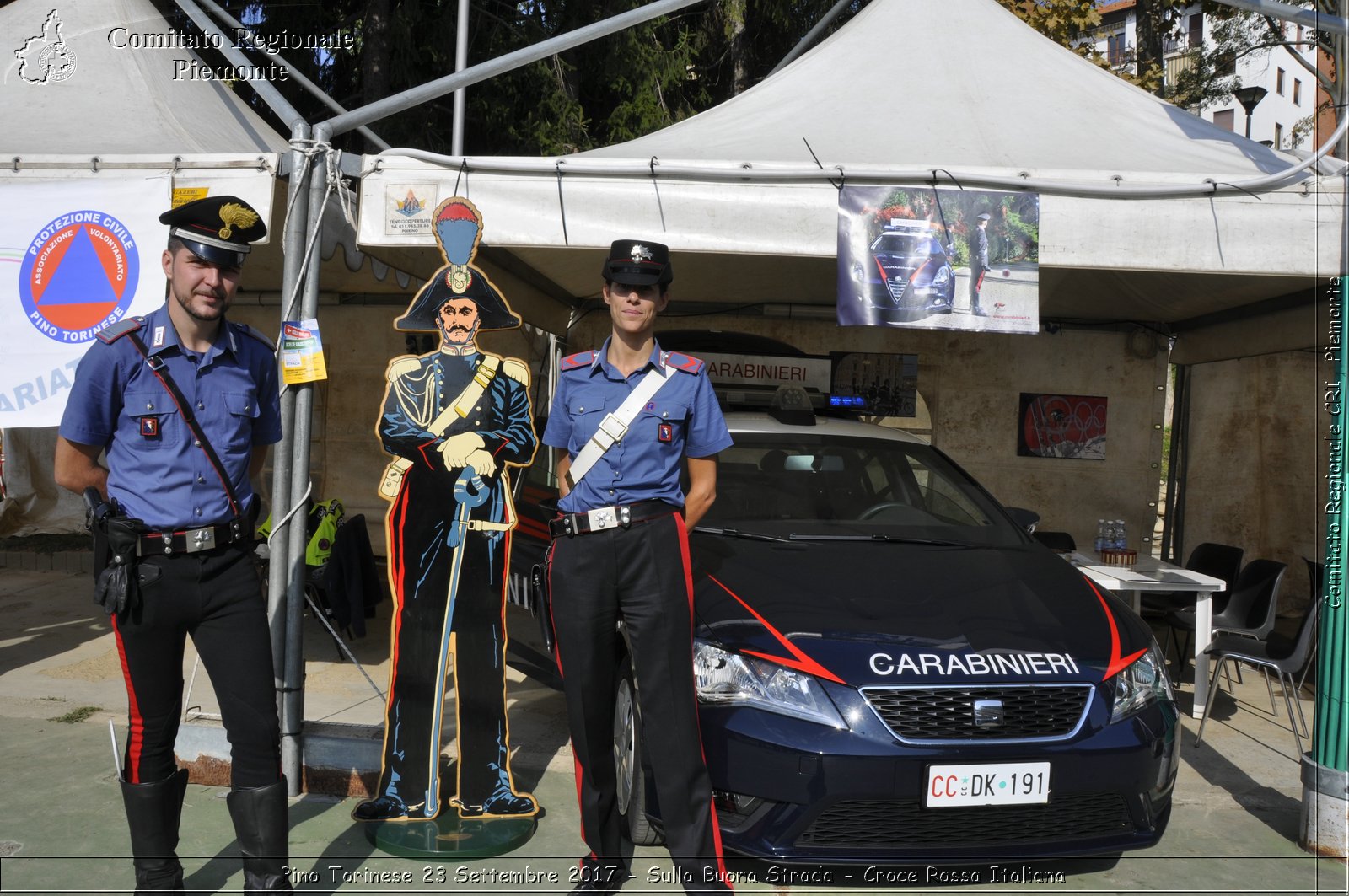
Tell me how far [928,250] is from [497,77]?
27.4ft

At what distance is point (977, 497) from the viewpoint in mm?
4566

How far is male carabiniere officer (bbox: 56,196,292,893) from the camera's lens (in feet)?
9.17

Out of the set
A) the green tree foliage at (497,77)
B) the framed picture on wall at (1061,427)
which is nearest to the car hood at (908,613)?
the framed picture on wall at (1061,427)

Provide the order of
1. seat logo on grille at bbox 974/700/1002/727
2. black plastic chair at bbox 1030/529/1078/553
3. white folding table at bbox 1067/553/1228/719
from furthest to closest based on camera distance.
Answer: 1. black plastic chair at bbox 1030/529/1078/553
2. white folding table at bbox 1067/553/1228/719
3. seat logo on grille at bbox 974/700/1002/727

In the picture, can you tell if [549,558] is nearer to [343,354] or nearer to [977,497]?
[977,497]

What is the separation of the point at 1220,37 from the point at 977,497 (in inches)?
637

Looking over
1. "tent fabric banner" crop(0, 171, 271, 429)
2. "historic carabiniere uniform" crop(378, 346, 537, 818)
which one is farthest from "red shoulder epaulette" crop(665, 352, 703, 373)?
"tent fabric banner" crop(0, 171, 271, 429)

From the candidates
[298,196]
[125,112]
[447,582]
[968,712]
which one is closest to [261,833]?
[447,582]

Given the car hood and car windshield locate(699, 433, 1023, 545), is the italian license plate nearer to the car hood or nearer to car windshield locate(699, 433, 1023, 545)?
the car hood

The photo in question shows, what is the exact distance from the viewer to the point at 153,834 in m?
2.93

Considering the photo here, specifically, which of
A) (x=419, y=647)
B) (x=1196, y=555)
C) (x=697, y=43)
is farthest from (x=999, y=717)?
(x=697, y=43)

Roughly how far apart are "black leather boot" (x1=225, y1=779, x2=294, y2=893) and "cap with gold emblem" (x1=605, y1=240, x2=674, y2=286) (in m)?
1.73

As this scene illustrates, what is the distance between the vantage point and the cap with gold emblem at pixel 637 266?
3.08m

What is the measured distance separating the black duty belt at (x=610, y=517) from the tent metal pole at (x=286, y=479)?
1.33 meters
